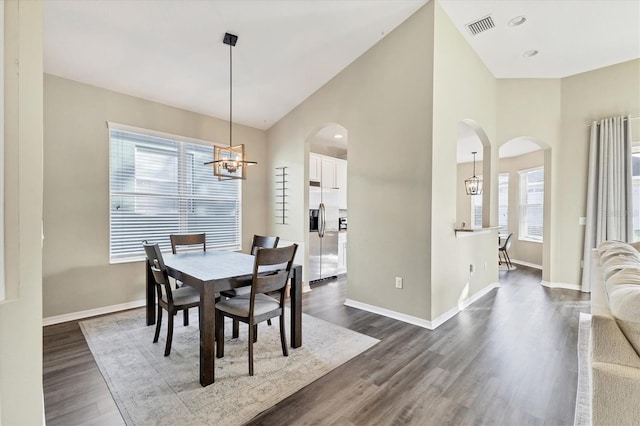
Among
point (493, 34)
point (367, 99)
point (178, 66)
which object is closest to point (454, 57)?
point (493, 34)

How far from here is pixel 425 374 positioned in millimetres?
2232

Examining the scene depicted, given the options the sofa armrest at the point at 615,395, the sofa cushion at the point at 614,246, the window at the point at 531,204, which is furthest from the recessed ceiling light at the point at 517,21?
the window at the point at 531,204

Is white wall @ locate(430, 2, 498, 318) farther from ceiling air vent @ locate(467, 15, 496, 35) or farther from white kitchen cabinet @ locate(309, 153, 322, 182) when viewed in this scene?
white kitchen cabinet @ locate(309, 153, 322, 182)

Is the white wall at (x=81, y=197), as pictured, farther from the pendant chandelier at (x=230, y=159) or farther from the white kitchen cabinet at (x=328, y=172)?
the white kitchen cabinet at (x=328, y=172)

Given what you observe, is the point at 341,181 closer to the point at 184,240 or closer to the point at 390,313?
the point at 390,313

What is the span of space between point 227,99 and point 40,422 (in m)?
3.82

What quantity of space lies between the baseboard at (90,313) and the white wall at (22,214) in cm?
258

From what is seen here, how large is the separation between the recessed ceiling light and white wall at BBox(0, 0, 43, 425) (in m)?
4.11

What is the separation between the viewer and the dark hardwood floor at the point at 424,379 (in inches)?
70.5

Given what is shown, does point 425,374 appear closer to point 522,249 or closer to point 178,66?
point 178,66

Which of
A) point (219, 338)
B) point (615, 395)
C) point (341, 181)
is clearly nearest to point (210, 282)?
point (219, 338)

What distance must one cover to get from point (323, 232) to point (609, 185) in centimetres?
422

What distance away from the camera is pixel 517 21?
3.25 meters

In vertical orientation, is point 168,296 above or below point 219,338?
above
